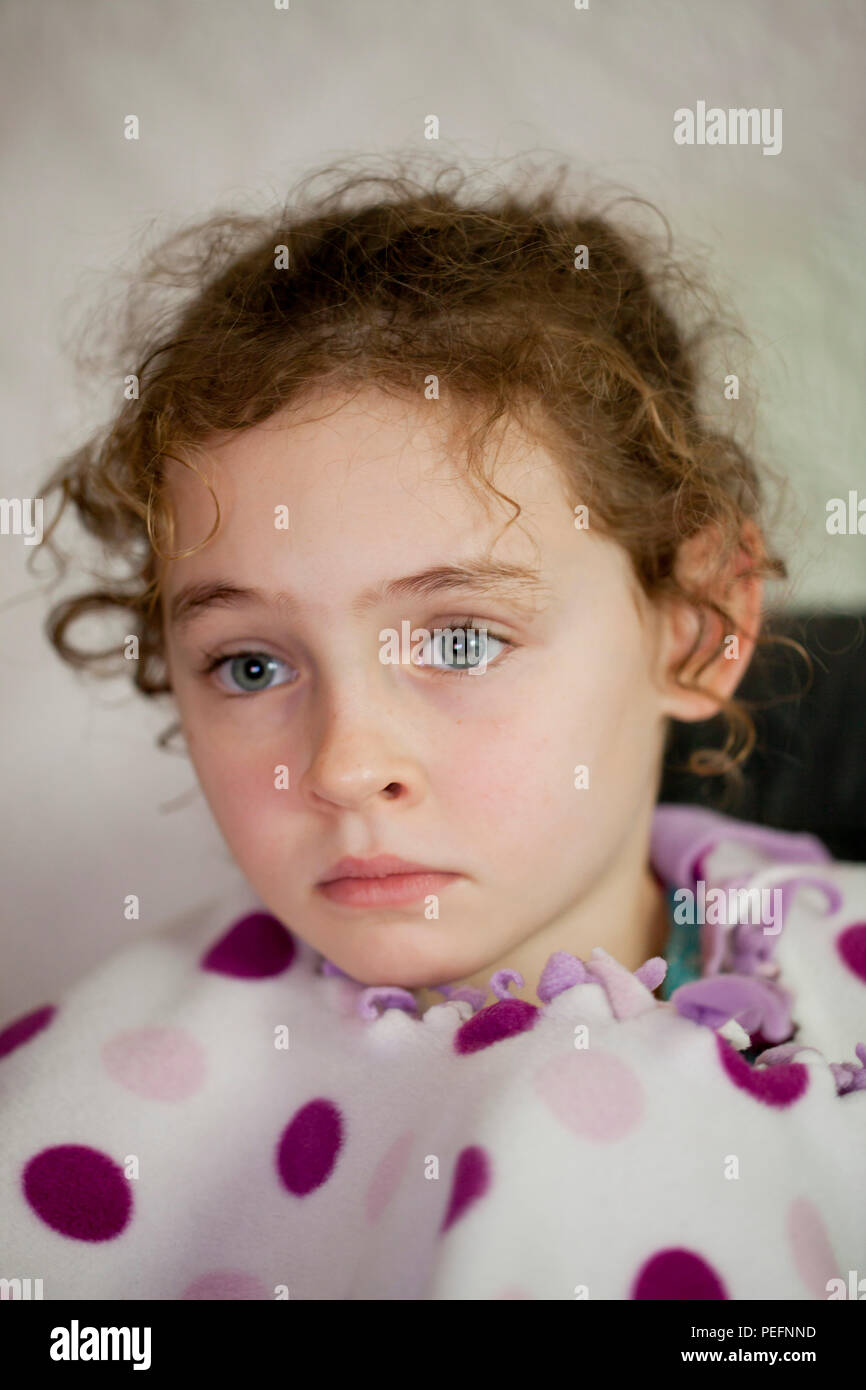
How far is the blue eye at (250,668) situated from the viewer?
2.72 ft

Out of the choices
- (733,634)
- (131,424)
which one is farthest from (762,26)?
(131,424)

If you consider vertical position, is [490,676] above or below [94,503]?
below

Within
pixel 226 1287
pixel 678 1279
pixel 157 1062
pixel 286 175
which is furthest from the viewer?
pixel 286 175

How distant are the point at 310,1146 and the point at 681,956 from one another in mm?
333

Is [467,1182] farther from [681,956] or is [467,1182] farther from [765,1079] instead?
[681,956]

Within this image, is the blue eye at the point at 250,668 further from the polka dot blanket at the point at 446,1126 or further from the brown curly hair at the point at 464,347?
the polka dot blanket at the point at 446,1126

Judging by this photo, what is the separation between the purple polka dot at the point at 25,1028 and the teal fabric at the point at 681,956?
1.54ft

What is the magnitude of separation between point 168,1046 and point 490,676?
0.36 meters

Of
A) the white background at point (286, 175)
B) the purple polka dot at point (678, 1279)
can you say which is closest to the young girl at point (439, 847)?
the purple polka dot at point (678, 1279)

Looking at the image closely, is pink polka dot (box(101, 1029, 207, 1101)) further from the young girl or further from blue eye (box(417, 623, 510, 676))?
blue eye (box(417, 623, 510, 676))

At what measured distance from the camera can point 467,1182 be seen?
2.11 ft

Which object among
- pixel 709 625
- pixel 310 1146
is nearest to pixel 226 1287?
pixel 310 1146
